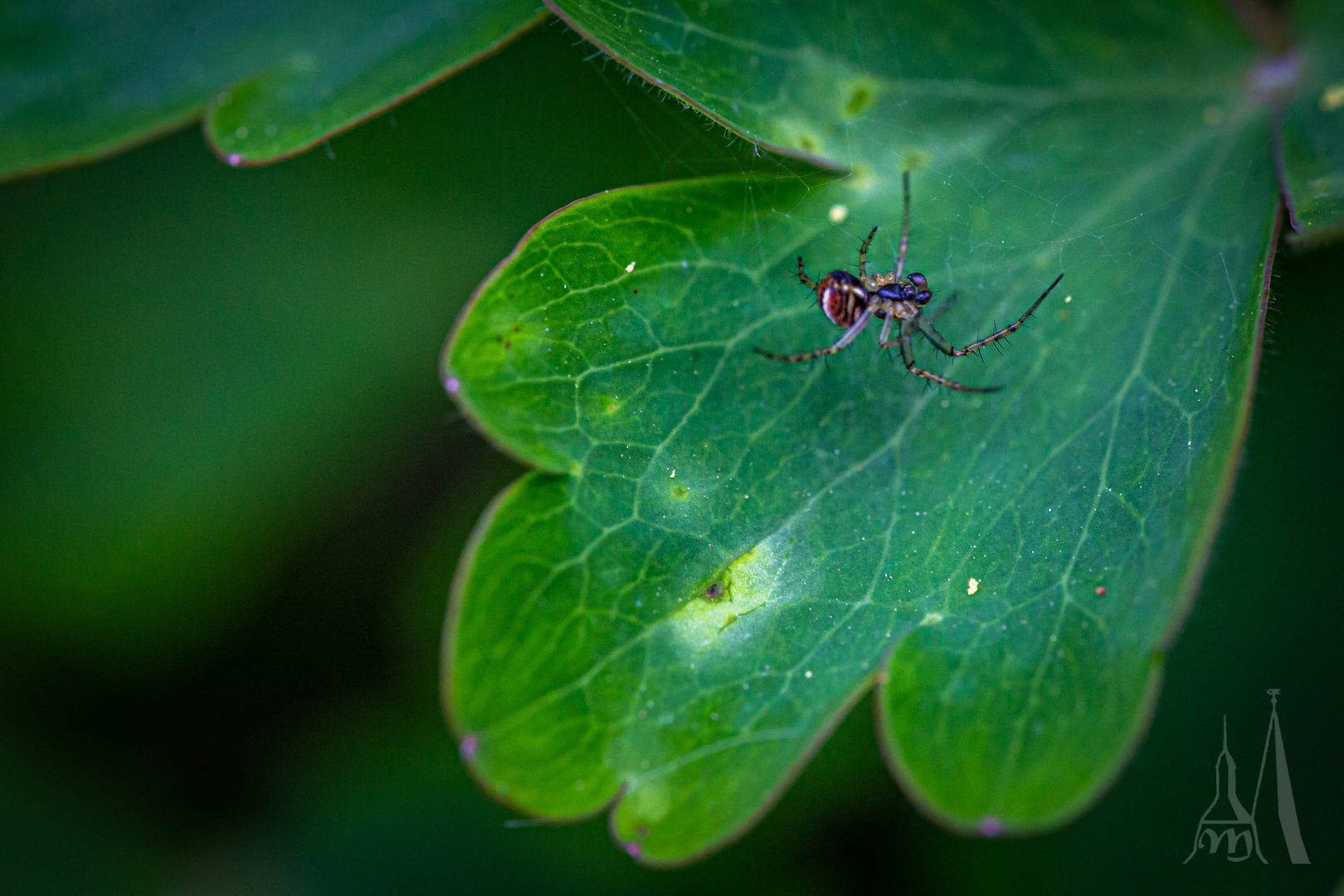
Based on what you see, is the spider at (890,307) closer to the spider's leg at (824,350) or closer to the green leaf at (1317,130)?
the spider's leg at (824,350)

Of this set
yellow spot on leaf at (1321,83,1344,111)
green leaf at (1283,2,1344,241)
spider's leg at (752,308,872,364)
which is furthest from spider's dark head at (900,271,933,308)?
yellow spot on leaf at (1321,83,1344,111)

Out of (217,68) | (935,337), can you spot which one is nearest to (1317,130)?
(935,337)

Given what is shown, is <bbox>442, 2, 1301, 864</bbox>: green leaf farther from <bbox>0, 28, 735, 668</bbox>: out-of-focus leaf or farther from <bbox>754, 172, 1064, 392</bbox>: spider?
<bbox>0, 28, 735, 668</bbox>: out-of-focus leaf

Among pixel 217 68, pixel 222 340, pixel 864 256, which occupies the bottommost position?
pixel 864 256

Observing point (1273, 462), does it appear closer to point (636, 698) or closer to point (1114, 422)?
point (1114, 422)

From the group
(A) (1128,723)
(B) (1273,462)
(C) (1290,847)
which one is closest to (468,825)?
A: (A) (1128,723)

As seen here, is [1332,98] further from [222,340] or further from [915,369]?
[222,340]

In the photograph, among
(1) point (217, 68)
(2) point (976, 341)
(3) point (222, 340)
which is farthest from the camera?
(3) point (222, 340)

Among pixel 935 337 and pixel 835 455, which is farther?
pixel 935 337
